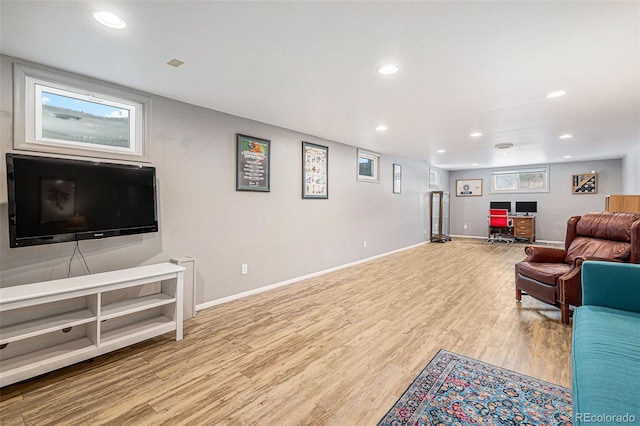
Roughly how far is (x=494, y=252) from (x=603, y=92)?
197 inches

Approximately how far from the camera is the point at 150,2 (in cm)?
160

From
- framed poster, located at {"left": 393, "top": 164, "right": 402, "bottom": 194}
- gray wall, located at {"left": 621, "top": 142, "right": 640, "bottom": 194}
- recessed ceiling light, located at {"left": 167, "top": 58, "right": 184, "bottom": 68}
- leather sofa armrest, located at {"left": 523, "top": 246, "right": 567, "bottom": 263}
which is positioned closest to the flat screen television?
recessed ceiling light, located at {"left": 167, "top": 58, "right": 184, "bottom": 68}

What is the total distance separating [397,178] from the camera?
7051 mm

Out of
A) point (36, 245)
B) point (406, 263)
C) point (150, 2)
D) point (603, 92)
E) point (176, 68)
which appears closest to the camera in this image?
point (150, 2)

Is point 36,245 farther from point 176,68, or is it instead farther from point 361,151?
point 361,151

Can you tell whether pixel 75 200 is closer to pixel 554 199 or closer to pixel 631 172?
pixel 631 172

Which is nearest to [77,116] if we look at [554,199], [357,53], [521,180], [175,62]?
[175,62]

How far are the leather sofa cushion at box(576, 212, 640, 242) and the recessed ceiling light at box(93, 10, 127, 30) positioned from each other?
189 inches

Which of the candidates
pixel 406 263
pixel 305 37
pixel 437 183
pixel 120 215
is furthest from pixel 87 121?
pixel 437 183

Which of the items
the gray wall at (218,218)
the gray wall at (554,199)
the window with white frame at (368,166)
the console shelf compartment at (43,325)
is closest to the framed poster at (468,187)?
the gray wall at (554,199)

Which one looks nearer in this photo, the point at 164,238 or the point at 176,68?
the point at 176,68

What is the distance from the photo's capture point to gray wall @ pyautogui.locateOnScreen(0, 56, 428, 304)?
2.37 meters

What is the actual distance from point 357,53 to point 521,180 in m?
9.08

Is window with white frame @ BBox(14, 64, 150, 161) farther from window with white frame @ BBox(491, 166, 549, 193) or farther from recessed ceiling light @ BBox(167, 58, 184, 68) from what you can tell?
window with white frame @ BBox(491, 166, 549, 193)
